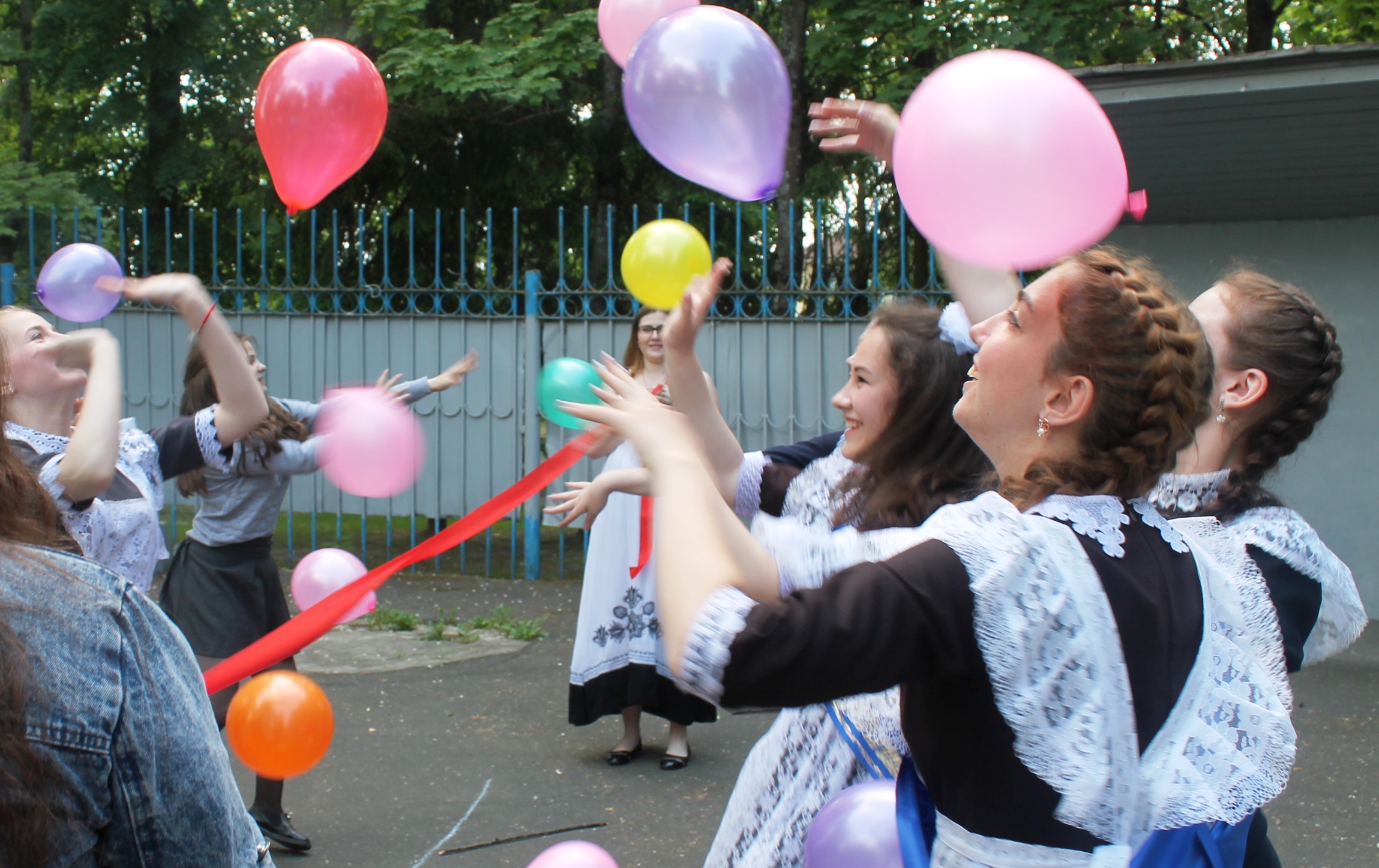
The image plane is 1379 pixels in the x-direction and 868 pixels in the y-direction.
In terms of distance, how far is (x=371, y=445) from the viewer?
360 cm

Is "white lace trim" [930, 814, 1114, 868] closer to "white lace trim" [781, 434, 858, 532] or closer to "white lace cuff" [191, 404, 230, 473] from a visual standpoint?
"white lace trim" [781, 434, 858, 532]

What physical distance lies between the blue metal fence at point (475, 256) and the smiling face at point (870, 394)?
425cm

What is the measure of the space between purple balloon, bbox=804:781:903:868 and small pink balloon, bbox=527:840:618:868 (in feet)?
1.52

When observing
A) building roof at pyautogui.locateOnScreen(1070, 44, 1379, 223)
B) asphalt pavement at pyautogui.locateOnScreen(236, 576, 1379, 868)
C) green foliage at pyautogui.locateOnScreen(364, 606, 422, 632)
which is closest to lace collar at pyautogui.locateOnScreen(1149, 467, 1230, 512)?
asphalt pavement at pyautogui.locateOnScreen(236, 576, 1379, 868)

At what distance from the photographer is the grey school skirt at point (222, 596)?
12.6 ft

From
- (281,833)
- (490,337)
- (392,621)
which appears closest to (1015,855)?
(281,833)

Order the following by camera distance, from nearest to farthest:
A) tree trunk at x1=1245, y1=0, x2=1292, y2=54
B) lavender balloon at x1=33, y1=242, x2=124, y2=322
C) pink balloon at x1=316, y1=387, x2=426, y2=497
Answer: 1. lavender balloon at x1=33, y1=242, x2=124, y2=322
2. pink balloon at x1=316, y1=387, x2=426, y2=497
3. tree trunk at x1=1245, y1=0, x2=1292, y2=54

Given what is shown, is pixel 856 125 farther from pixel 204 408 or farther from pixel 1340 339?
pixel 1340 339

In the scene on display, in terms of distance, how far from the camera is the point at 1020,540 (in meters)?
1.23

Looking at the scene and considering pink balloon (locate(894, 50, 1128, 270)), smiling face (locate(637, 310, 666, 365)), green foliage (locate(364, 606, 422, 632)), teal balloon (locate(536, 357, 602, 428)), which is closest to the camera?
pink balloon (locate(894, 50, 1128, 270))

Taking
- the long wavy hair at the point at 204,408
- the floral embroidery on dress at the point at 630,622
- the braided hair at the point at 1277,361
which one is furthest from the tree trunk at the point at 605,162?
the braided hair at the point at 1277,361

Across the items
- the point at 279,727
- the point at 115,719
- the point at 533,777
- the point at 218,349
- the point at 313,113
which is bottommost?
the point at 533,777

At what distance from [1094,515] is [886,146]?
1.08m

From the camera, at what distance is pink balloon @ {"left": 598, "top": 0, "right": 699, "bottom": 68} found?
293 centimetres
